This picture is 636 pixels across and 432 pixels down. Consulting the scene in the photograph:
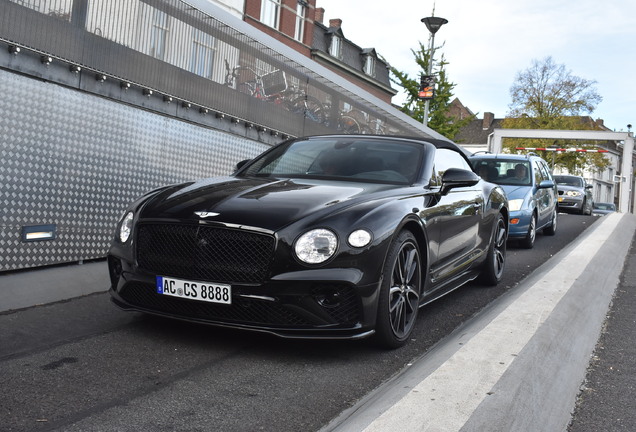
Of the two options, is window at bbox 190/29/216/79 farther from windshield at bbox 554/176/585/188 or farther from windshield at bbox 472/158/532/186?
windshield at bbox 554/176/585/188

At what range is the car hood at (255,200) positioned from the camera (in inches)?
154

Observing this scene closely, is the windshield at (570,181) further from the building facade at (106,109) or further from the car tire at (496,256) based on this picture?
the car tire at (496,256)

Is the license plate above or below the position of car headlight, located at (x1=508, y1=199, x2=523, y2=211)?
below

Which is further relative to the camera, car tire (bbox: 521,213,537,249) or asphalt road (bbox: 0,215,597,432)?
car tire (bbox: 521,213,537,249)

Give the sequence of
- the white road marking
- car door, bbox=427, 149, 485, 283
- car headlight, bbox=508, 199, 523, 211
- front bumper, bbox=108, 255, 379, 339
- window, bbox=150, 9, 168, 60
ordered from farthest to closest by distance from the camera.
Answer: car headlight, bbox=508, 199, 523, 211, window, bbox=150, 9, 168, 60, car door, bbox=427, 149, 485, 283, front bumper, bbox=108, 255, 379, 339, the white road marking

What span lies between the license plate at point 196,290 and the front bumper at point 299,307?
3cm

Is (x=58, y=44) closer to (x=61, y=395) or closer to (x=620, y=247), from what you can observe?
(x=61, y=395)

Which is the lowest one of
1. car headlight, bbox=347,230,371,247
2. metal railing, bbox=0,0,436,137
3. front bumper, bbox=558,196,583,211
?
car headlight, bbox=347,230,371,247

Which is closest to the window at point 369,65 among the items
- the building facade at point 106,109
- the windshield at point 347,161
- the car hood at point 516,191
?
the car hood at point 516,191

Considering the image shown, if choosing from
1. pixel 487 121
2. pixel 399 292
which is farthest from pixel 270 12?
pixel 487 121

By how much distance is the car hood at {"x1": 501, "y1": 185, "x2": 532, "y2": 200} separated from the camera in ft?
37.6

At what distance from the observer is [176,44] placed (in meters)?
7.22

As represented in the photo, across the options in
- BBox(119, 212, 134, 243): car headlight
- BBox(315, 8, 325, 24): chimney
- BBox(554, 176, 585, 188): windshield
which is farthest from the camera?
BBox(315, 8, 325, 24): chimney

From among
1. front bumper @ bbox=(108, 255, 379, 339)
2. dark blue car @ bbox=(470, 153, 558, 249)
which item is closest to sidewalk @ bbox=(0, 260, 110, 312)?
front bumper @ bbox=(108, 255, 379, 339)
